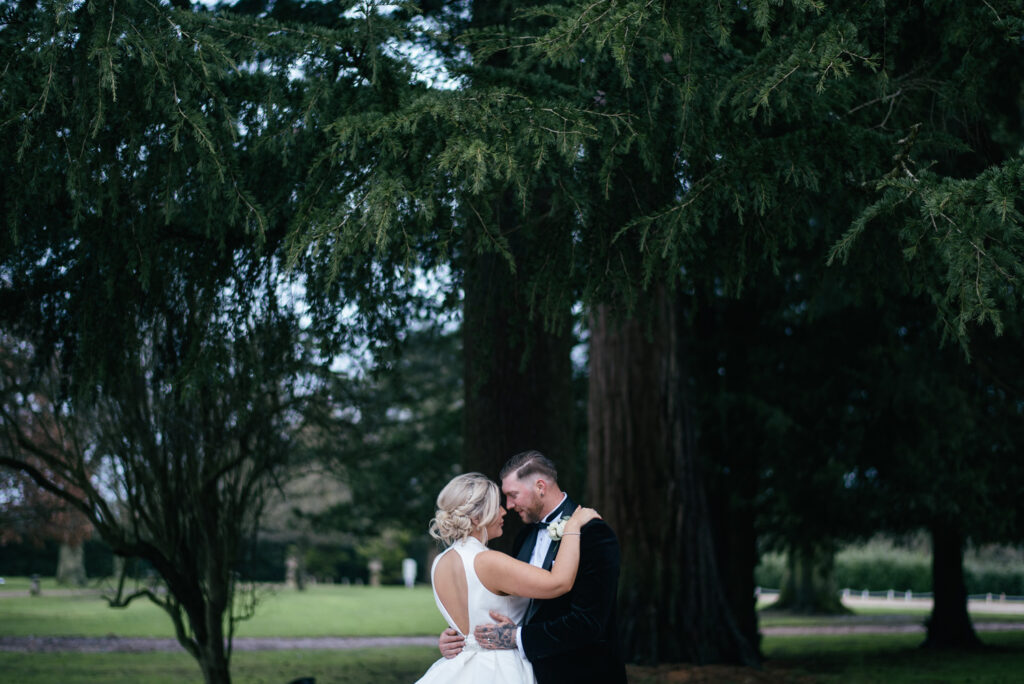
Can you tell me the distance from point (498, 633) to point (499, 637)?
0.02 metres

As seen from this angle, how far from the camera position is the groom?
13.3ft

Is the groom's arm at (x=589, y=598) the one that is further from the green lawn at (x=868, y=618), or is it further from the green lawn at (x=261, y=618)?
the green lawn at (x=868, y=618)

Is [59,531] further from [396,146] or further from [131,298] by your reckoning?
[396,146]

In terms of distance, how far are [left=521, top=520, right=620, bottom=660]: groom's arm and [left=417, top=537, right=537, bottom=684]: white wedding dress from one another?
16 centimetres

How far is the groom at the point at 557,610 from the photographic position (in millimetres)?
4062

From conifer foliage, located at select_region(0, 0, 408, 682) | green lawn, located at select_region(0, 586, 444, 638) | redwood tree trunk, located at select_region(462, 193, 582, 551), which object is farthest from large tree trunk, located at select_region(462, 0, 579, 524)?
green lawn, located at select_region(0, 586, 444, 638)

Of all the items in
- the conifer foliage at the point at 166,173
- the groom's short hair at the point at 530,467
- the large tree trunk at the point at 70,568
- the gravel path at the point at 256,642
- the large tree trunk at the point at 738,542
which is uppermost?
the conifer foliage at the point at 166,173

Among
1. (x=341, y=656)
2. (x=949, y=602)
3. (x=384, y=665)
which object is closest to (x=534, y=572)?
(x=384, y=665)

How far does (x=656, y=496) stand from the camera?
36.2 ft

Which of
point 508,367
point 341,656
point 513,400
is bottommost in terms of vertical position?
point 341,656

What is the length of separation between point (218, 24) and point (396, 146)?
1.22 metres

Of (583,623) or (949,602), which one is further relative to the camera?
(949,602)

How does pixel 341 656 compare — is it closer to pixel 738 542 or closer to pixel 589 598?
pixel 738 542

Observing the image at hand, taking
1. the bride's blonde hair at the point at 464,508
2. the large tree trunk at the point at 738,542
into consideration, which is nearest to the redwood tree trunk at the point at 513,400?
the bride's blonde hair at the point at 464,508
